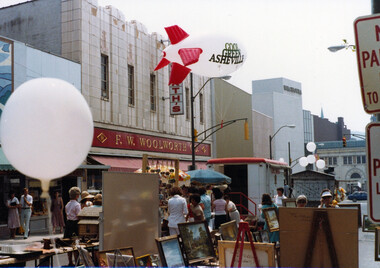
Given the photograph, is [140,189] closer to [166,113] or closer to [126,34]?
[126,34]

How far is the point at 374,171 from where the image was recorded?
2.90 m

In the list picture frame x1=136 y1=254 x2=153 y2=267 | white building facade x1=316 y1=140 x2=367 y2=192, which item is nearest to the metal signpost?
picture frame x1=136 y1=254 x2=153 y2=267

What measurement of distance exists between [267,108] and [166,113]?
2086 inches

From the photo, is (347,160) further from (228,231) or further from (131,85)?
(228,231)

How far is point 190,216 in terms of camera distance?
34.3 ft

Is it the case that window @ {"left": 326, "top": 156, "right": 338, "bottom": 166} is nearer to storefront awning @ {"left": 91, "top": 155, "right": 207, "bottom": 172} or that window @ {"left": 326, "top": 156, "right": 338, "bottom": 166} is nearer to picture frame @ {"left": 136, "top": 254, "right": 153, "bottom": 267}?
storefront awning @ {"left": 91, "top": 155, "right": 207, "bottom": 172}

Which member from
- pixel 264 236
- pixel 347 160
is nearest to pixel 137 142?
pixel 264 236

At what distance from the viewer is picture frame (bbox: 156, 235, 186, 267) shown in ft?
20.0

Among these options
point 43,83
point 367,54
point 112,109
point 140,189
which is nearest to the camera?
point 367,54

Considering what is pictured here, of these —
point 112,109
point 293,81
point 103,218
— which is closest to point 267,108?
point 293,81

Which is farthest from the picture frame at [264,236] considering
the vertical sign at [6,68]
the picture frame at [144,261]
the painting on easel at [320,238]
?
the vertical sign at [6,68]

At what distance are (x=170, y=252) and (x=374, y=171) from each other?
12.5 feet

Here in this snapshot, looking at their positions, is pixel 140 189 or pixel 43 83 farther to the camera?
pixel 140 189

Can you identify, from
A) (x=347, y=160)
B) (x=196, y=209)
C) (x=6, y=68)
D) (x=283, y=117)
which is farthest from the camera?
(x=347, y=160)
